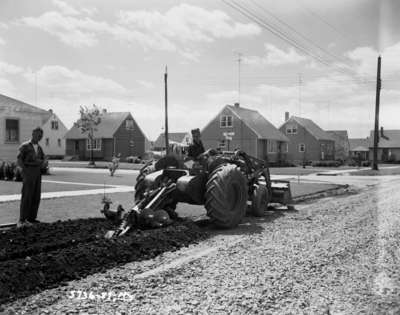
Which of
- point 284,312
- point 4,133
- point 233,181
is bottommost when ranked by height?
point 284,312

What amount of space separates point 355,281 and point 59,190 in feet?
43.7

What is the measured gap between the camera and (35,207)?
952 cm

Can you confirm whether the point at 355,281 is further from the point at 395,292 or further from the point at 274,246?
the point at 274,246

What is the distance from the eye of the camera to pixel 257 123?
55.2 meters

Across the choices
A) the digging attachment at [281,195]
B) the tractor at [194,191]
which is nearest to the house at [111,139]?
the digging attachment at [281,195]

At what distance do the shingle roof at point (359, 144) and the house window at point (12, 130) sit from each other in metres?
77.3

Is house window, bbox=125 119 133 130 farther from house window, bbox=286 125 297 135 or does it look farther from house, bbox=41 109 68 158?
house window, bbox=286 125 297 135

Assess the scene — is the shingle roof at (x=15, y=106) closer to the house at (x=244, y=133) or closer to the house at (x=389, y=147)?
the house at (x=244, y=133)

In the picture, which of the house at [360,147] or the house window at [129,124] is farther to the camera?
the house at [360,147]

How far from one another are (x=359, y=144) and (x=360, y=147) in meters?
4.68

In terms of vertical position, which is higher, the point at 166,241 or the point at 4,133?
the point at 4,133

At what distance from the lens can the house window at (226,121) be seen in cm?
5347

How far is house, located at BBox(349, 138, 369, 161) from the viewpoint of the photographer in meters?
88.4

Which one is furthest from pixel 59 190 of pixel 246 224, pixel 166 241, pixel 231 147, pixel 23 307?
pixel 231 147
